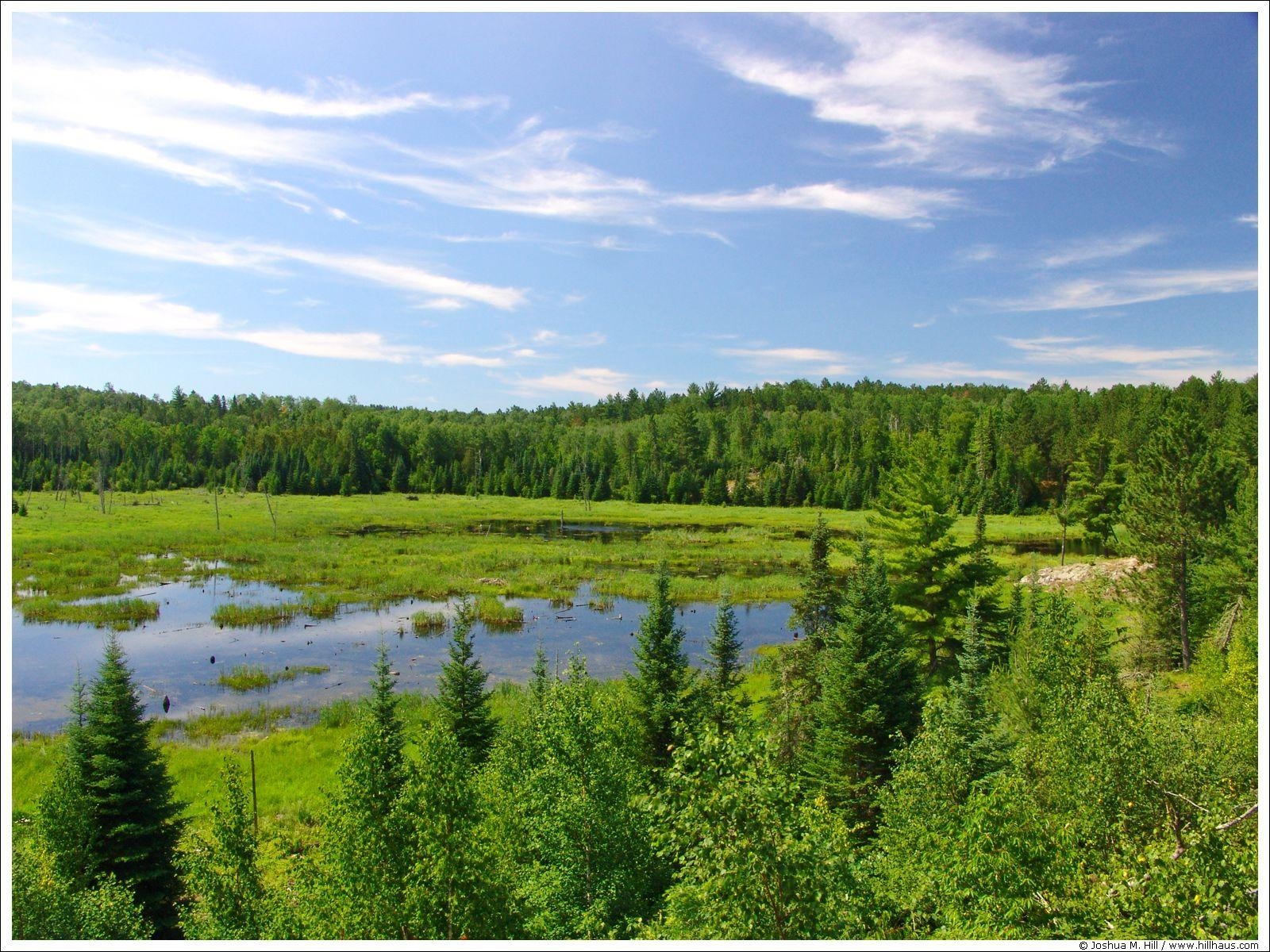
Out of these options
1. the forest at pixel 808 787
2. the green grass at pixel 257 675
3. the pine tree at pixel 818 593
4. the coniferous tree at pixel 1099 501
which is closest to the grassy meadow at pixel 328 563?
the green grass at pixel 257 675

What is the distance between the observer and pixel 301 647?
44188 millimetres

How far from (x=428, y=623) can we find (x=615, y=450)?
11099 centimetres

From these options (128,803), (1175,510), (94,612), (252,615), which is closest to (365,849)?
(128,803)

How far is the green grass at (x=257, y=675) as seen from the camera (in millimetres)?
37781

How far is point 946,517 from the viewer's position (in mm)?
34031

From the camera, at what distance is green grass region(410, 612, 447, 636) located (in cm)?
4806

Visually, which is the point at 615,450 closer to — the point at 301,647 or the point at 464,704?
the point at 301,647

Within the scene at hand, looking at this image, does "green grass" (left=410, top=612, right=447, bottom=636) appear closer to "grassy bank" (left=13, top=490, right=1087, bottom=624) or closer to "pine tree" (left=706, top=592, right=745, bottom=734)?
"grassy bank" (left=13, top=490, right=1087, bottom=624)

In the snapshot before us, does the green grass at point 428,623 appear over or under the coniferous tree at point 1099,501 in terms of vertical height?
under

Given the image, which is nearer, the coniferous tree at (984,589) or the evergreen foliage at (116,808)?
the evergreen foliage at (116,808)

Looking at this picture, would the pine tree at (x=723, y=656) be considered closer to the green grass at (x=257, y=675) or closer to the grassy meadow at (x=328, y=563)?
the grassy meadow at (x=328, y=563)

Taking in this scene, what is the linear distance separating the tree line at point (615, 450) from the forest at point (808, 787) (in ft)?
207

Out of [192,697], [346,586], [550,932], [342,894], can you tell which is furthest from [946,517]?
[346,586]

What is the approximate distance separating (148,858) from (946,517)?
32.5 m
